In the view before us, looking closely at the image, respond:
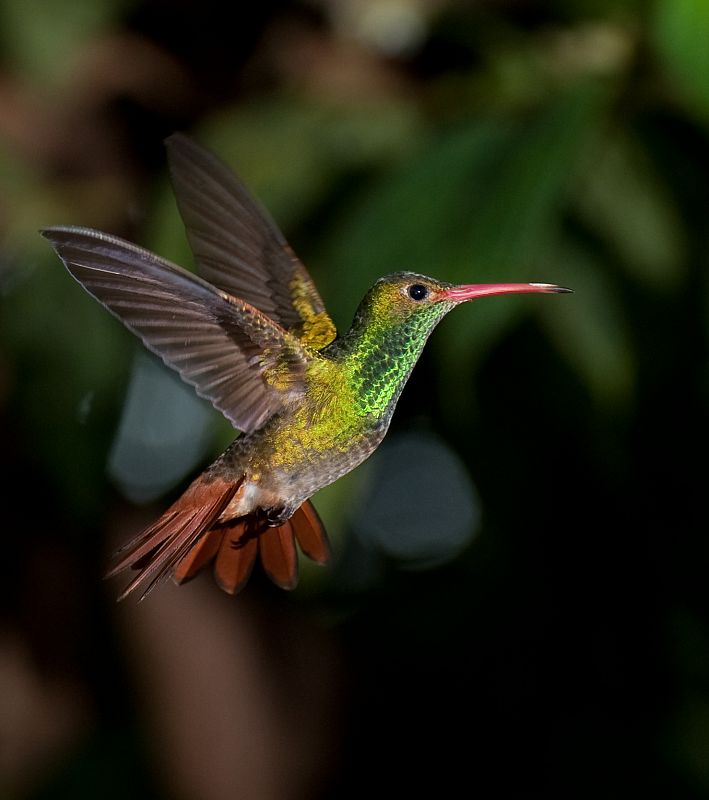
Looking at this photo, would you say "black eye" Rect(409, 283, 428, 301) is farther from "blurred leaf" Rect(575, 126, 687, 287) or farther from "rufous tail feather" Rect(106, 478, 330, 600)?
"blurred leaf" Rect(575, 126, 687, 287)

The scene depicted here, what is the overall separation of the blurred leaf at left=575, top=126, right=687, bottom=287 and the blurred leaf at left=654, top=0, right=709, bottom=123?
0.58 metres

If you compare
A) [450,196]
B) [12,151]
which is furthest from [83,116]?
[450,196]

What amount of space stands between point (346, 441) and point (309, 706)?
168cm

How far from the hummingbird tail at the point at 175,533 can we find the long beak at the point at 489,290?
0.77 feet

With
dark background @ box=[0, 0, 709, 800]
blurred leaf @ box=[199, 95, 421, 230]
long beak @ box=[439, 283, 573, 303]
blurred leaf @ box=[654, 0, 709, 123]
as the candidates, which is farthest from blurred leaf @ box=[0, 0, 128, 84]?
long beak @ box=[439, 283, 573, 303]

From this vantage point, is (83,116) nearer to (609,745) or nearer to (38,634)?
(38,634)

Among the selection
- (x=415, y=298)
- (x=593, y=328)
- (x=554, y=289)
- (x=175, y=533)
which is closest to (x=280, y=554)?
(x=175, y=533)

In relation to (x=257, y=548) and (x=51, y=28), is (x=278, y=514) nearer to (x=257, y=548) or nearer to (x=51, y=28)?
(x=257, y=548)

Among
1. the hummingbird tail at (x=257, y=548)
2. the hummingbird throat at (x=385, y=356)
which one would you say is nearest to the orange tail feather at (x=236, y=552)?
the hummingbird tail at (x=257, y=548)

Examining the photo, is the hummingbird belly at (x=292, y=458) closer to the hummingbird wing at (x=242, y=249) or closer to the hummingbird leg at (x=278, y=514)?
the hummingbird leg at (x=278, y=514)

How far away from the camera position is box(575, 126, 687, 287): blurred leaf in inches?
76.0

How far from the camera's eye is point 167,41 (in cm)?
236

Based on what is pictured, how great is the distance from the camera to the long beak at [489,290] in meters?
0.67

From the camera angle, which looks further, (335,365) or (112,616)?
(112,616)
